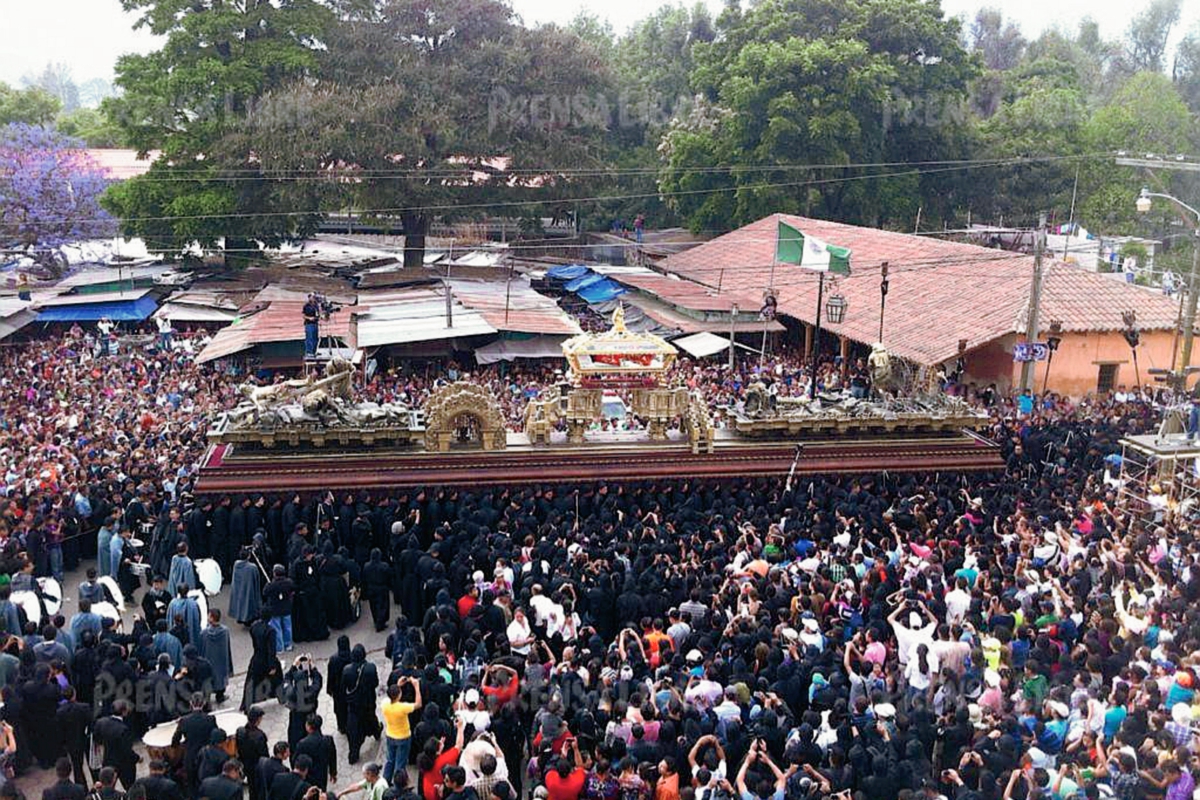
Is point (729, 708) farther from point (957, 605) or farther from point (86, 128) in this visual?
point (86, 128)

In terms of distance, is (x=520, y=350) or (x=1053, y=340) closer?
(x=1053, y=340)

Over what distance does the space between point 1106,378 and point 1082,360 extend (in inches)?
34.0

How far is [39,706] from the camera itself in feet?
31.5

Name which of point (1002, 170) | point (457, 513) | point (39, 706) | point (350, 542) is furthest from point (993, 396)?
point (1002, 170)

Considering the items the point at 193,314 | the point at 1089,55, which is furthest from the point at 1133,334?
the point at 1089,55

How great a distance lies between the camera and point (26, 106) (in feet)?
153

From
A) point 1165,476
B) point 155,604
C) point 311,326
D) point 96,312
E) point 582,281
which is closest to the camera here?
point 155,604

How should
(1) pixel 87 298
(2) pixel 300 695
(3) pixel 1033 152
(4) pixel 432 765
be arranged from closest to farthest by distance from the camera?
(4) pixel 432 765, (2) pixel 300 695, (1) pixel 87 298, (3) pixel 1033 152

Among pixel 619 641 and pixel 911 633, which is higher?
pixel 911 633

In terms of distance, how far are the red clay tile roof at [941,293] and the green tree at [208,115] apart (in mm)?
13841

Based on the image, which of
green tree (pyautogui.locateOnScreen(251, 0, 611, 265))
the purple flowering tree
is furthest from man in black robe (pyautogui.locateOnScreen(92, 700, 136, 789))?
the purple flowering tree

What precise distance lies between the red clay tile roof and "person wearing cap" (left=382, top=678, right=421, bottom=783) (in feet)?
51.1

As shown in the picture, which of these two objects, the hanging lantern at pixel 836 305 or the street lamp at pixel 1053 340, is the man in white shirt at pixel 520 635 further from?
the street lamp at pixel 1053 340

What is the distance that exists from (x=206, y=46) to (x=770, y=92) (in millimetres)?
18601
